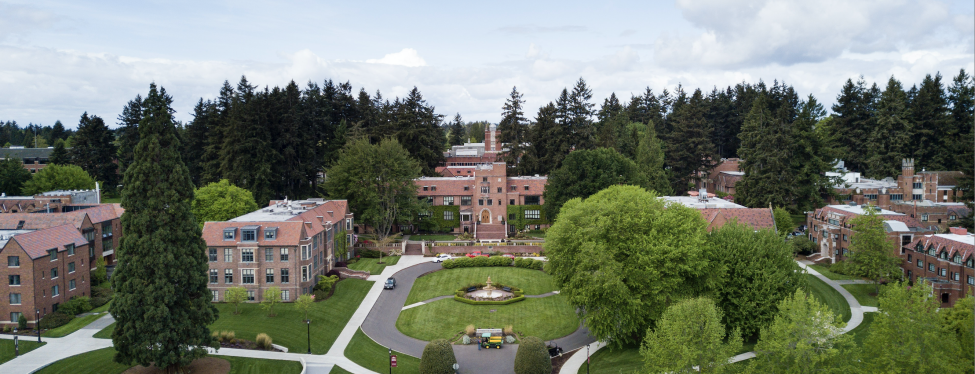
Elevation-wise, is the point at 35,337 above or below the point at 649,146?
below

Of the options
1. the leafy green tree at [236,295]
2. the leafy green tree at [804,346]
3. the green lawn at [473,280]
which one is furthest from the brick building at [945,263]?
the leafy green tree at [236,295]

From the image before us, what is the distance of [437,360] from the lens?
39.7 meters

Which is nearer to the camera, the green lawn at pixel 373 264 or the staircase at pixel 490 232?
the green lawn at pixel 373 264

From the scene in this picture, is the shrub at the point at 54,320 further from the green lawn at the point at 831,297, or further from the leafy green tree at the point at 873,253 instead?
the leafy green tree at the point at 873,253

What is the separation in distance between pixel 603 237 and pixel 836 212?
38.7 metres

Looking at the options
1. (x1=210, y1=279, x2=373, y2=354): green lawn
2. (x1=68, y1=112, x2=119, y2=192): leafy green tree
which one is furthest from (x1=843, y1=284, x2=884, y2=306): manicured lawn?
(x1=68, y1=112, x2=119, y2=192): leafy green tree

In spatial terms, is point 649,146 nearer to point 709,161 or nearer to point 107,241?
point 709,161

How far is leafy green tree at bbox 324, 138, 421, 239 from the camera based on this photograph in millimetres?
78500

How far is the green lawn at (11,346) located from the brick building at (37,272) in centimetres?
249

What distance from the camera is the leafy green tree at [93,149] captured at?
339 ft

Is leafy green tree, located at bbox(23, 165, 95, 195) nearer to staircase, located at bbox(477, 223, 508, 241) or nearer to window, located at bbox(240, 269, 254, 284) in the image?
window, located at bbox(240, 269, 254, 284)

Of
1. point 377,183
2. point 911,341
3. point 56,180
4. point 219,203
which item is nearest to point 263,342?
point 219,203

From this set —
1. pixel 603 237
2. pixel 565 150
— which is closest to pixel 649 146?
pixel 565 150

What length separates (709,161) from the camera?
4055 inches
